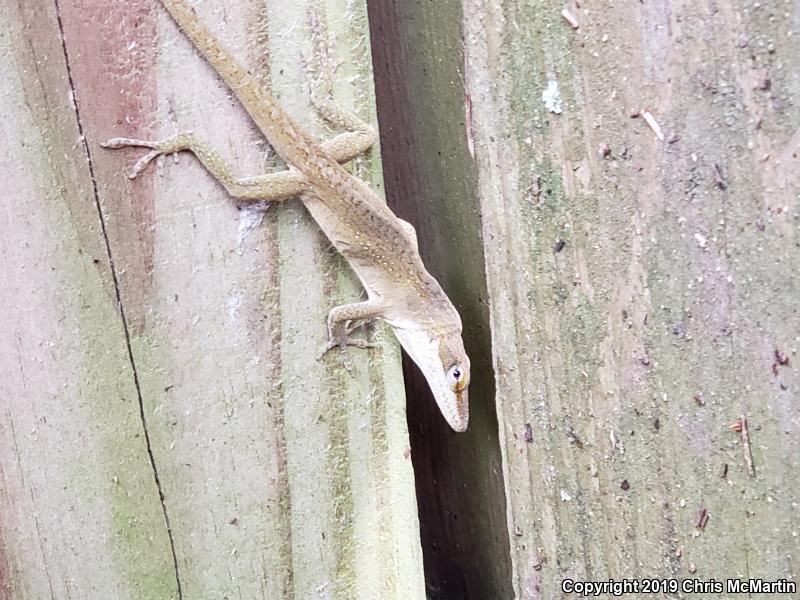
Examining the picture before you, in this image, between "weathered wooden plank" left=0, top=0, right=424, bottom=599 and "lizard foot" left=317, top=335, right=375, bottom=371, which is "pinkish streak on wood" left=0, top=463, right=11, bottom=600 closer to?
"weathered wooden plank" left=0, top=0, right=424, bottom=599

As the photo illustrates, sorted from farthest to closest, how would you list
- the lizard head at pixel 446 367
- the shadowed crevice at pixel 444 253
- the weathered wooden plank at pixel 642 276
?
the lizard head at pixel 446 367, the shadowed crevice at pixel 444 253, the weathered wooden plank at pixel 642 276

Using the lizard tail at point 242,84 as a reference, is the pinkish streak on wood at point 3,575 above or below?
below

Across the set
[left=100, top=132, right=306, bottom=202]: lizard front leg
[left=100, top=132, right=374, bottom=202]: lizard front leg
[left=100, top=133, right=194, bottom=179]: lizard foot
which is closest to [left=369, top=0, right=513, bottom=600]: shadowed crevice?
[left=100, top=132, right=374, bottom=202]: lizard front leg

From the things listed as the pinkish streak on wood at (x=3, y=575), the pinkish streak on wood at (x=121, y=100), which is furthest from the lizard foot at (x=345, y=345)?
the pinkish streak on wood at (x=3, y=575)

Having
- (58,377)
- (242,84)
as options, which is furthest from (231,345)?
(242,84)

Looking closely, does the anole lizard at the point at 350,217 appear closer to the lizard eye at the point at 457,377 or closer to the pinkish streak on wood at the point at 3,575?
the lizard eye at the point at 457,377

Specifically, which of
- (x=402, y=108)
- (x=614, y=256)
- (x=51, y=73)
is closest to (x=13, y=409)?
(x=51, y=73)

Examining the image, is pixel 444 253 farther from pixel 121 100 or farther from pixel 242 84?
pixel 121 100
